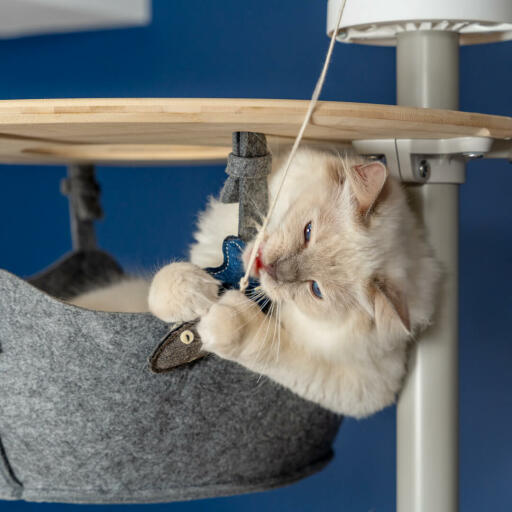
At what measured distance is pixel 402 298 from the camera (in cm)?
115

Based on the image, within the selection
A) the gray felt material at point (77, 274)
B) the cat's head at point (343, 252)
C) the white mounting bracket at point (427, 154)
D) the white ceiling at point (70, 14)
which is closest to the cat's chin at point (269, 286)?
the cat's head at point (343, 252)

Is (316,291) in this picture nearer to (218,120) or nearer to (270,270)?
(270,270)

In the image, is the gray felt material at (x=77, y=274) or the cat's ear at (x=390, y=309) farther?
the gray felt material at (x=77, y=274)

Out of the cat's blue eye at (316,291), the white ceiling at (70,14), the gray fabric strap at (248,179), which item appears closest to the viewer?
the gray fabric strap at (248,179)

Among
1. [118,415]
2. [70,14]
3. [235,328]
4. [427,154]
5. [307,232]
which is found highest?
[70,14]

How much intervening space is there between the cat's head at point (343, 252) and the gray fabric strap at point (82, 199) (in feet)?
2.69

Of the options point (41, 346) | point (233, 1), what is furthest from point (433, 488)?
point (233, 1)

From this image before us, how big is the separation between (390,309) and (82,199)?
1.03 meters

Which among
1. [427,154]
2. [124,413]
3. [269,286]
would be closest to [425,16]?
[427,154]

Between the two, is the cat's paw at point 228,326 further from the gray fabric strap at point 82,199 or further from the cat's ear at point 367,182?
the gray fabric strap at point 82,199

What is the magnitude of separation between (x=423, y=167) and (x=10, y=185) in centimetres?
194

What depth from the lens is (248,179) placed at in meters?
1.14

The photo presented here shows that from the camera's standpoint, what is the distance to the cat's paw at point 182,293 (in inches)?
44.1

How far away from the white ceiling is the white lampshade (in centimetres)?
123
